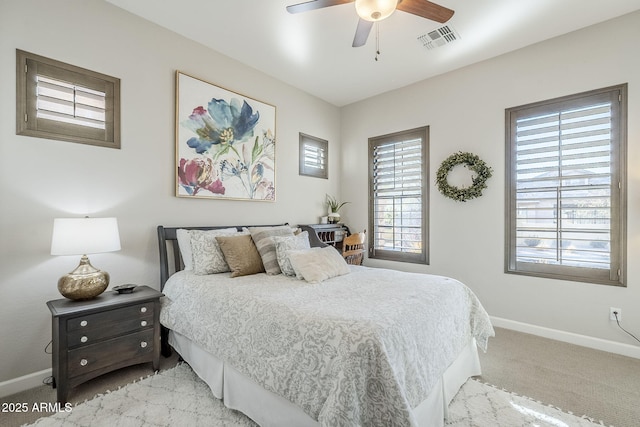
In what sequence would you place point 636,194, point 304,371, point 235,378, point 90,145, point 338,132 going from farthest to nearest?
point 338,132, point 636,194, point 90,145, point 235,378, point 304,371

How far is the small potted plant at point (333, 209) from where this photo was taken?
443 cm

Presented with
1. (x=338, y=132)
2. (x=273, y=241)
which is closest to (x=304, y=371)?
(x=273, y=241)

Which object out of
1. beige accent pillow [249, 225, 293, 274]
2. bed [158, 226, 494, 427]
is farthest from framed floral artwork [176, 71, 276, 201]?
bed [158, 226, 494, 427]

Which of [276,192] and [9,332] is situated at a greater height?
[276,192]

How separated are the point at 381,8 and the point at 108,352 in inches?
118

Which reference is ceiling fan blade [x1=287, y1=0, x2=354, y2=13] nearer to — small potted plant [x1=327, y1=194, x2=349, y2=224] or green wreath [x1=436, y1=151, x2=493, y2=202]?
green wreath [x1=436, y1=151, x2=493, y2=202]

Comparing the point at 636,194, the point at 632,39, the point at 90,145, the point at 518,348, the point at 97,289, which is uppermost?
the point at 632,39

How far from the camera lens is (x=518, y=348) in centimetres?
273

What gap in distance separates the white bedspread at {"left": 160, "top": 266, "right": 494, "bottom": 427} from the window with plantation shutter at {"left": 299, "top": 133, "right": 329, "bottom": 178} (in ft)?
7.19

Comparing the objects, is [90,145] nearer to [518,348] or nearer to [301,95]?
[301,95]

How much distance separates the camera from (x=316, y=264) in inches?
92.4

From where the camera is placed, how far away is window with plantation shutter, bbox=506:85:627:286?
8.70 feet

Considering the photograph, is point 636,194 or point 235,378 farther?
point 636,194

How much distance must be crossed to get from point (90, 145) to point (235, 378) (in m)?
2.15
